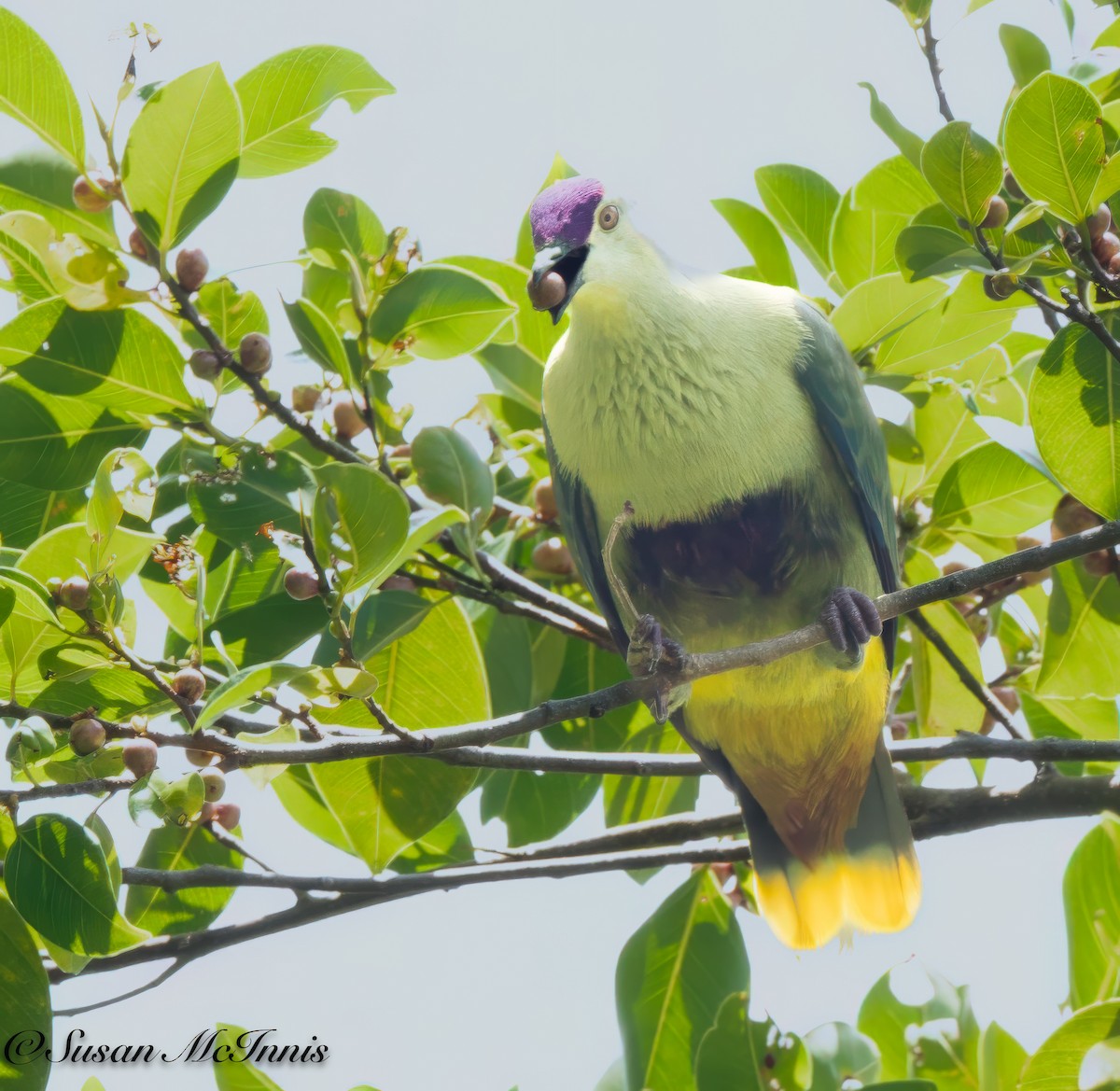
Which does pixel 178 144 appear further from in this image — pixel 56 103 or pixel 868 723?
pixel 868 723

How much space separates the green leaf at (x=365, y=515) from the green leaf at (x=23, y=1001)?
2.86ft

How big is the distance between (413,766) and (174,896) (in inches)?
28.7

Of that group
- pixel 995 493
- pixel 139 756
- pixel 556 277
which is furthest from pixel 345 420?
pixel 995 493

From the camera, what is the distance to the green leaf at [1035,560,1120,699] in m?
2.68

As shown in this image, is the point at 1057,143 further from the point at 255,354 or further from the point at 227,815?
the point at 227,815

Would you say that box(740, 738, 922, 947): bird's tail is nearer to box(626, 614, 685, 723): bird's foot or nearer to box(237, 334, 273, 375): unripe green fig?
box(626, 614, 685, 723): bird's foot

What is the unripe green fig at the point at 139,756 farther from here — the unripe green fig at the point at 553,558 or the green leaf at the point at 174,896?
the unripe green fig at the point at 553,558

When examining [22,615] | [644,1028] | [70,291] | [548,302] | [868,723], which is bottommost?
[644,1028]

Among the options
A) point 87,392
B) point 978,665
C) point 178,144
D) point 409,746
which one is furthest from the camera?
point 978,665

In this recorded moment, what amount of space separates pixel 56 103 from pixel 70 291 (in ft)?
1.14

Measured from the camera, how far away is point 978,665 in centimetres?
280

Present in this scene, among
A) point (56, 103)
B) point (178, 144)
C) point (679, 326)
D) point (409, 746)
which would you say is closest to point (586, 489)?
point (679, 326)

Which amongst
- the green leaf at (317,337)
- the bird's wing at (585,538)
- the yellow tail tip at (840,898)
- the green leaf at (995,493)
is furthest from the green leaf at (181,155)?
the yellow tail tip at (840,898)

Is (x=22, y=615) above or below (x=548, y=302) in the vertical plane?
below
